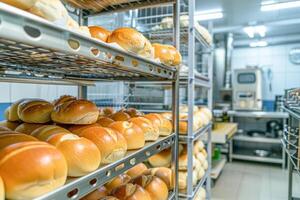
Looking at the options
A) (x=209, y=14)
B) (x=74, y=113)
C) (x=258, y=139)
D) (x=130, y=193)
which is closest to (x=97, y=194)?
(x=130, y=193)

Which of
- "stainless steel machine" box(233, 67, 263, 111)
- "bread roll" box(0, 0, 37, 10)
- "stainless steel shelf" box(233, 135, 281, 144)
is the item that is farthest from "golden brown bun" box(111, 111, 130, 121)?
"stainless steel machine" box(233, 67, 263, 111)

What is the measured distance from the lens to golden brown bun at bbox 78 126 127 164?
0.68 metres

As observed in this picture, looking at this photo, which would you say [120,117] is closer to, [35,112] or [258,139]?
[35,112]

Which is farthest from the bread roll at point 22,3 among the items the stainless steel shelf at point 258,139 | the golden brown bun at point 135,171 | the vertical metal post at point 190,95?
the stainless steel shelf at point 258,139

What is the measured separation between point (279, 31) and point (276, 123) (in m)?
2.23

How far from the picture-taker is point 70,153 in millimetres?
572

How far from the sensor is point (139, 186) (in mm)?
1041

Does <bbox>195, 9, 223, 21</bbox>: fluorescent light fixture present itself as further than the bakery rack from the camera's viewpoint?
Yes

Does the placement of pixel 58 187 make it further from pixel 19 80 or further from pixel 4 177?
pixel 19 80

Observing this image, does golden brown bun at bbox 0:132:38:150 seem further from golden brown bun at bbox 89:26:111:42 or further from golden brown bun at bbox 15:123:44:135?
golden brown bun at bbox 89:26:111:42

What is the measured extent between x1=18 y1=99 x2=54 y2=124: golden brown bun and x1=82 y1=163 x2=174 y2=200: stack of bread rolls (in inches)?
13.8

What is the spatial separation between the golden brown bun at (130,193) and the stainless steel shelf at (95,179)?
0.18 metres

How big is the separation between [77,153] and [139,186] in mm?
540

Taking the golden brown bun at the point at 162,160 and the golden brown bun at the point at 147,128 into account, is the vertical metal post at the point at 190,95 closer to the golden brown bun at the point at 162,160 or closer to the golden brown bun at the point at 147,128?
the golden brown bun at the point at 162,160
